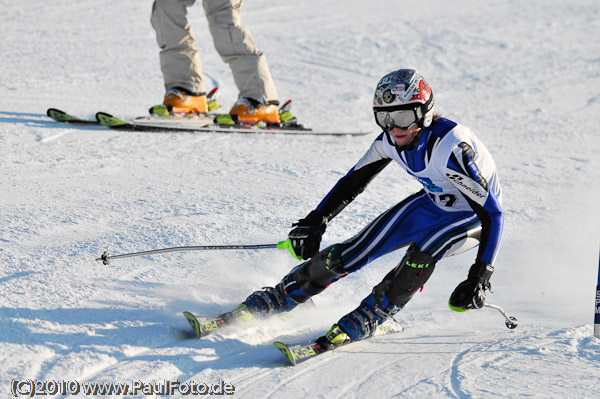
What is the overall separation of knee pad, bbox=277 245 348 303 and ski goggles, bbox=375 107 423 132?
0.79 m

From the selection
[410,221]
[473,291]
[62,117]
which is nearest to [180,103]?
A: [62,117]

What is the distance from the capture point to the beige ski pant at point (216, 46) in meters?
7.27

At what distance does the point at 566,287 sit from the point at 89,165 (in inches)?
155

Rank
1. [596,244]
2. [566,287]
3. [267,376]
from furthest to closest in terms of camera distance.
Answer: [596,244] → [566,287] → [267,376]

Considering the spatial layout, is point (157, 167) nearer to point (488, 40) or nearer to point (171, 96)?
point (171, 96)

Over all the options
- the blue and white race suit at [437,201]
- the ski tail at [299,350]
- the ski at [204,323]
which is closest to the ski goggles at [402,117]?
the blue and white race suit at [437,201]

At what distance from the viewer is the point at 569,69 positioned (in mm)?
11500

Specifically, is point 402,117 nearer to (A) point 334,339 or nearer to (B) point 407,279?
(B) point 407,279

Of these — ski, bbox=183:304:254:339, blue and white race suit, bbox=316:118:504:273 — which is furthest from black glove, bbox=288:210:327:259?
ski, bbox=183:304:254:339

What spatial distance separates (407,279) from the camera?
3.73 m

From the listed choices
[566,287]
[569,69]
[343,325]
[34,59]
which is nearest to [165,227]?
[343,325]

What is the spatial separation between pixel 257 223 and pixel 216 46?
2986 mm

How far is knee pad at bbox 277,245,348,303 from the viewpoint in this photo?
3984mm

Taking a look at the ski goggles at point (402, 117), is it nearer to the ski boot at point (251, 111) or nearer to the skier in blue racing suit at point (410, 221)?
the skier in blue racing suit at point (410, 221)
